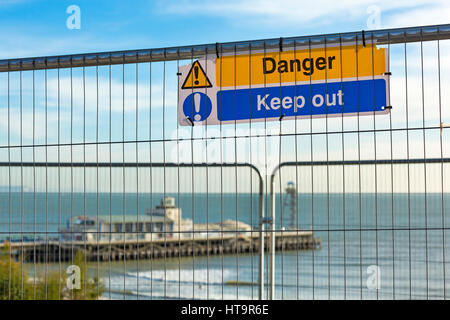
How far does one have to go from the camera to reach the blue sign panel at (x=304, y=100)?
3.65m

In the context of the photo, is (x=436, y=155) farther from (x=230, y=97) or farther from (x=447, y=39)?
(x=230, y=97)

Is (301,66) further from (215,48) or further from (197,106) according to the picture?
(197,106)

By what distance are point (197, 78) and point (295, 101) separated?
0.66 metres

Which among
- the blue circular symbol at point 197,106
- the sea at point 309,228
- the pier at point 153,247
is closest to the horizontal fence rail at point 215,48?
the blue circular symbol at point 197,106

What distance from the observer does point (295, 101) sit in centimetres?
373

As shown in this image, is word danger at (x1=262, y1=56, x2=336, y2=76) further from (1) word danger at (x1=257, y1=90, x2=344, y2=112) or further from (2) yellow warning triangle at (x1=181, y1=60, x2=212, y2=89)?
(2) yellow warning triangle at (x1=181, y1=60, x2=212, y2=89)

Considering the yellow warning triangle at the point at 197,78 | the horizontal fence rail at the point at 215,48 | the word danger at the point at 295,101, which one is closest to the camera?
the horizontal fence rail at the point at 215,48

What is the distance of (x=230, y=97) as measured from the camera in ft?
12.8

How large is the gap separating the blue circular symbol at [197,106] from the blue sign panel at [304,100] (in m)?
0.08

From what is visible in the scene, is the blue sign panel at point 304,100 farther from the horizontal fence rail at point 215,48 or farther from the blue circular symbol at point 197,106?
the horizontal fence rail at point 215,48

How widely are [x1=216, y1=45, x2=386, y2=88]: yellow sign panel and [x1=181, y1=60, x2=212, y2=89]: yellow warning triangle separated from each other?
0.26ft

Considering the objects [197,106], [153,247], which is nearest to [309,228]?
[197,106]

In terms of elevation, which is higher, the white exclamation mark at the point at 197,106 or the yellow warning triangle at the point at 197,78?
the yellow warning triangle at the point at 197,78
